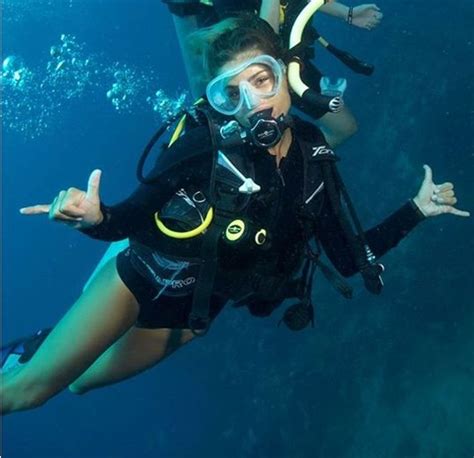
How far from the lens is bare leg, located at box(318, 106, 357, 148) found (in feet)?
19.1

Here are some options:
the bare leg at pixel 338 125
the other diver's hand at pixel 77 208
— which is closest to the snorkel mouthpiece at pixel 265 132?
the other diver's hand at pixel 77 208

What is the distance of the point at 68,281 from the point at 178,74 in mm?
13822

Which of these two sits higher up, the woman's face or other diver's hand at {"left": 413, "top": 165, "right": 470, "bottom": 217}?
the woman's face

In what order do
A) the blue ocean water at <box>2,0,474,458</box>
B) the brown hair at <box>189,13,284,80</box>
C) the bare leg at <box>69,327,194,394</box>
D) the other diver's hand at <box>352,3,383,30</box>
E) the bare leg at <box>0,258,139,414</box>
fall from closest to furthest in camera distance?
the brown hair at <box>189,13,284,80</box>, the bare leg at <box>0,258,139,414</box>, the bare leg at <box>69,327,194,394</box>, the other diver's hand at <box>352,3,383,30</box>, the blue ocean water at <box>2,0,474,458</box>

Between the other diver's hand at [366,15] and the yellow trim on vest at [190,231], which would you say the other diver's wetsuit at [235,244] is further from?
the other diver's hand at [366,15]

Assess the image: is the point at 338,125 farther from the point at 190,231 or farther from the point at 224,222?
the point at 190,231

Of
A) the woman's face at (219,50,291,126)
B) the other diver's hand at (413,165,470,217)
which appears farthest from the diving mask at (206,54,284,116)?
the other diver's hand at (413,165,470,217)

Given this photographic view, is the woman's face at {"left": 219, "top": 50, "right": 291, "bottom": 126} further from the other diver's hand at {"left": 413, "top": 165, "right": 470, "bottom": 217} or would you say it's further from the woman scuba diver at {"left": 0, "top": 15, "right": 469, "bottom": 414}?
the other diver's hand at {"left": 413, "top": 165, "right": 470, "bottom": 217}

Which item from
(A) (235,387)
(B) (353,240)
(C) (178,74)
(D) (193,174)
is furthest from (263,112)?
(C) (178,74)

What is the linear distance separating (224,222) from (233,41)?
3.96ft

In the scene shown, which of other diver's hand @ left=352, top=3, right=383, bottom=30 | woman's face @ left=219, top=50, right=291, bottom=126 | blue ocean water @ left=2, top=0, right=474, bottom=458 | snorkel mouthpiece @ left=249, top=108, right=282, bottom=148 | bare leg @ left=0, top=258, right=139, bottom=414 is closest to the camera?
snorkel mouthpiece @ left=249, top=108, right=282, bottom=148

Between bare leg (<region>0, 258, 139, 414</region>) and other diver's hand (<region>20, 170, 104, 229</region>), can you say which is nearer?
other diver's hand (<region>20, 170, 104, 229</region>)

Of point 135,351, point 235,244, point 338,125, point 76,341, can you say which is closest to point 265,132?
point 235,244

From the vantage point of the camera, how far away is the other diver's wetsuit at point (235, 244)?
10.2 feet
